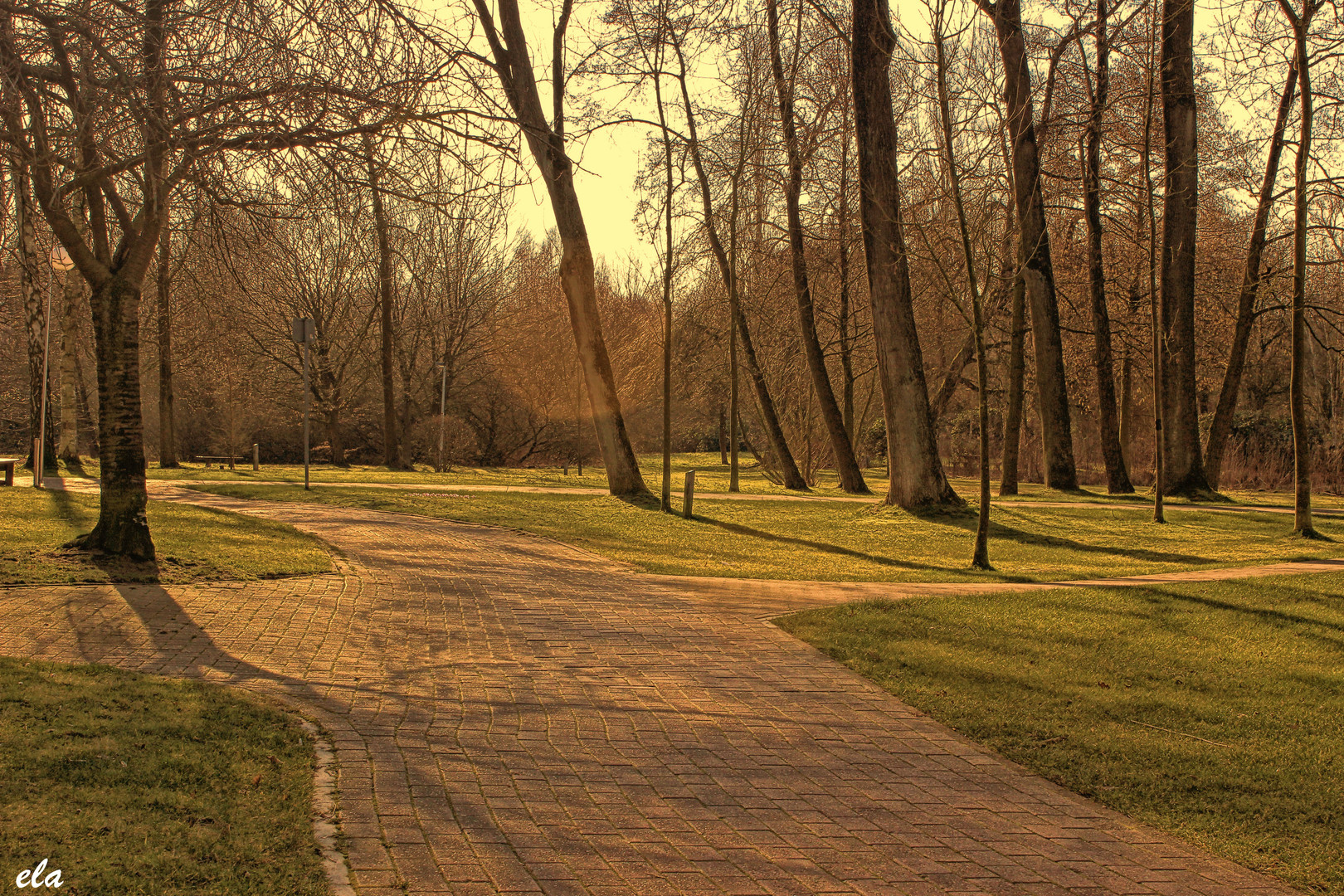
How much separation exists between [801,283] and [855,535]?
983 cm

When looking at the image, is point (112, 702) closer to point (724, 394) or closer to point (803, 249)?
point (803, 249)

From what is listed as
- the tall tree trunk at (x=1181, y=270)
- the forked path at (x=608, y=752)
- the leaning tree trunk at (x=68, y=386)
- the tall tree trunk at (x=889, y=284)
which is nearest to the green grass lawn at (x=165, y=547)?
the forked path at (x=608, y=752)

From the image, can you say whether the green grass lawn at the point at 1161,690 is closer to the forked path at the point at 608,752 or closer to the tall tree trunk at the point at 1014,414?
the forked path at the point at 608,752

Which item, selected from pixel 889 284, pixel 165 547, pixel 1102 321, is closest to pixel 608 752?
pixel 165 547

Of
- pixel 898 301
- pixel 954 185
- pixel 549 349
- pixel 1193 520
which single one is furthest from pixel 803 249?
pixel 549 349

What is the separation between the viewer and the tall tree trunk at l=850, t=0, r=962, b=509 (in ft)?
54.6

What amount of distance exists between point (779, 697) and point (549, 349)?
1468 inches

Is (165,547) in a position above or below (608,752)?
above

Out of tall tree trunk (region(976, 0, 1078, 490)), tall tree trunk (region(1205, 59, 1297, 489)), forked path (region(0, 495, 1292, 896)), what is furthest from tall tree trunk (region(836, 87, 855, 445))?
forked path (region(0, 495, 1292, 896))

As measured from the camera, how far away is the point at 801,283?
23.8 meters

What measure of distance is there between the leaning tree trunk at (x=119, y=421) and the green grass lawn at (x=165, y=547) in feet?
0.90

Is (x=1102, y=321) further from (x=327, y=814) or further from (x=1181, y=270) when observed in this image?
(x=327, y=814)

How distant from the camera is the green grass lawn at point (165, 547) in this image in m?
8.66

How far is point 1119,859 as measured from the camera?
13.2ft
